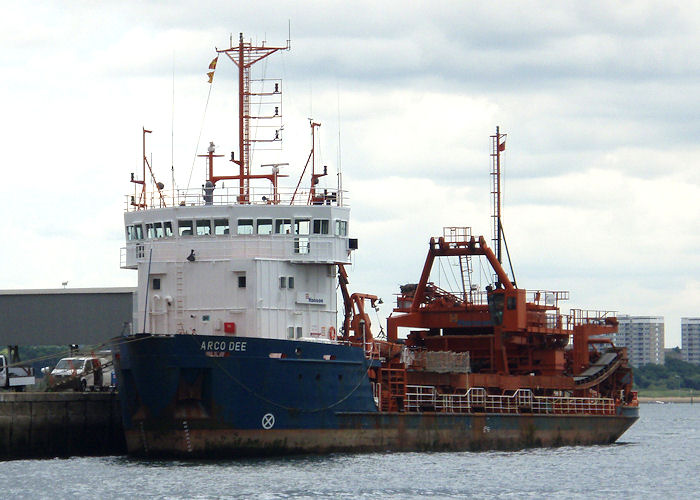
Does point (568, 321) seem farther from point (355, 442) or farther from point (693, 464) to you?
point (355, 442)

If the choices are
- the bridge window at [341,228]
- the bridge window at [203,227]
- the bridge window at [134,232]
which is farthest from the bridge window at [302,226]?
the bridge window at [134,232]

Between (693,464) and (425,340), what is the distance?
11.8 metres

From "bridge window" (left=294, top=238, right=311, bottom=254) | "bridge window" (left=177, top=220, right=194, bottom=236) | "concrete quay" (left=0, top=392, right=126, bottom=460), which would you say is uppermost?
"bridge window" (left=177, top=220, right=194, bottom=236)

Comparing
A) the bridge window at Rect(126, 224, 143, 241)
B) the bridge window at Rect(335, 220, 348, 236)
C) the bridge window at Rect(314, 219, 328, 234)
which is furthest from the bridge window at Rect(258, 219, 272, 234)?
the bridge window at Rect(126, 224, 143, 241)

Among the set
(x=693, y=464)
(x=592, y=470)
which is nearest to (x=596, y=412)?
(x=693, y=464)

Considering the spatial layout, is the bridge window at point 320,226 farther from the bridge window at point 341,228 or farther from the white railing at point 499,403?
the white railing at point 499,403

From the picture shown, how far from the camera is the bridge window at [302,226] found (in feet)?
159

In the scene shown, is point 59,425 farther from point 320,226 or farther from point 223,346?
point 320,226

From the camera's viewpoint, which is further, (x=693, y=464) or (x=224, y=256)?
(x=693, y=464)

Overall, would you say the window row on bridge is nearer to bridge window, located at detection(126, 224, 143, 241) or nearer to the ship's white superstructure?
the ship's white superstructure

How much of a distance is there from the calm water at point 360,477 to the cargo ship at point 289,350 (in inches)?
42.1

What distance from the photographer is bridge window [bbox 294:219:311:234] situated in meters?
48.5

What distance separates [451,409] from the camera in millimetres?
52656

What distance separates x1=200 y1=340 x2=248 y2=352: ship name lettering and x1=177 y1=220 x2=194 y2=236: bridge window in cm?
554
